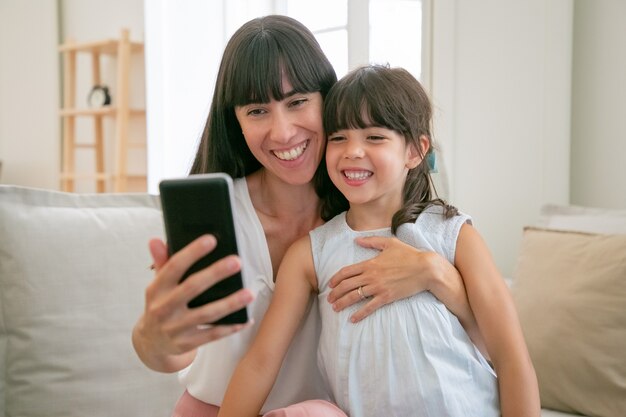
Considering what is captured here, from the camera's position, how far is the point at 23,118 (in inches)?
211

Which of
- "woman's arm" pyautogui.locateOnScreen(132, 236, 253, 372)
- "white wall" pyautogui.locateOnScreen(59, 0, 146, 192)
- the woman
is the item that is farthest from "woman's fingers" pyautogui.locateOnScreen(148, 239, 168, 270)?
"white wall" pyautogui.locateOnScreen(59, 0, 146, 192)

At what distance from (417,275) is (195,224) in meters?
0.46

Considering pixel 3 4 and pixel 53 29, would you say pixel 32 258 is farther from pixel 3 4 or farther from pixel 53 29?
pixel 3 4

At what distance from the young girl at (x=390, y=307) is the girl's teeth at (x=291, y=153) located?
0.05 meters

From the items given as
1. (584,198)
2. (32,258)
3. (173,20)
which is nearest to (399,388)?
(32,258)

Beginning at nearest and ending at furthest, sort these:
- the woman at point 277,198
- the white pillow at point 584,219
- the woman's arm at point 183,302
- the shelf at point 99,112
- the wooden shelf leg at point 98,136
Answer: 1. the woman's arm at point 183,302
2. the woman at point 277,198
3. the white pillow at point 584,219
4. the shelf at point 99,112
5. the wooden shelf leg at point 98,136

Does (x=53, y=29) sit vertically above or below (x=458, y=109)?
above

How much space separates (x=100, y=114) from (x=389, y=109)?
3.87 meters

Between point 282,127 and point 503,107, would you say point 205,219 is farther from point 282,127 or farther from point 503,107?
point 503,107

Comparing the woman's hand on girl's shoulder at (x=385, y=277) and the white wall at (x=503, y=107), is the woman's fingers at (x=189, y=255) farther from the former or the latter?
the white wall at (x=503, y=107)

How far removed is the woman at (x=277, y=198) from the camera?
1222mm

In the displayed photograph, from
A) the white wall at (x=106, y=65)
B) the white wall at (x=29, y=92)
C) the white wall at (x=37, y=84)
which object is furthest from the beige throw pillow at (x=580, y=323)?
the white wall at (x=29, y=92)

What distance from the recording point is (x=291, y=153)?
1.31 meters

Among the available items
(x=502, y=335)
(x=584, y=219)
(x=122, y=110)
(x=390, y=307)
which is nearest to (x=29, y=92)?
(x=122, y=110)
